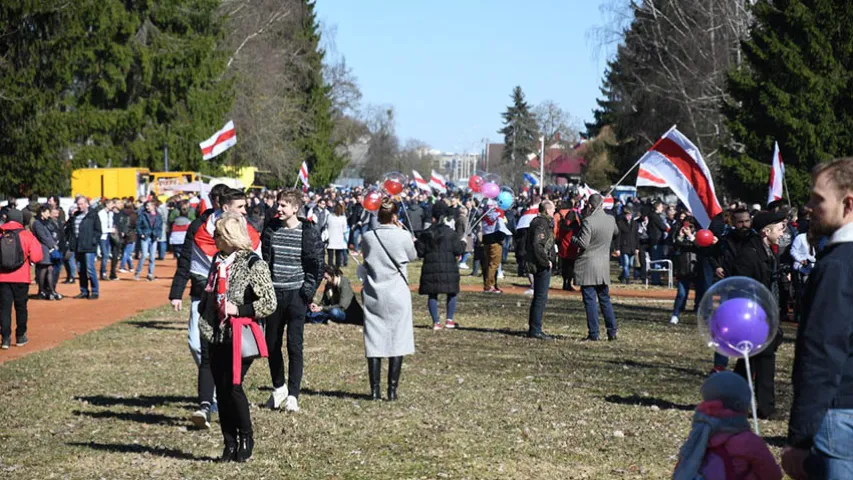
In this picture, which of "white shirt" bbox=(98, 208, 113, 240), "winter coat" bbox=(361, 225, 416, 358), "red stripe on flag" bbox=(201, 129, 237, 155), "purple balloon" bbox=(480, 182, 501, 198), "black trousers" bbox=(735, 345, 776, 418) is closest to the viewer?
"black trousers" bbox=(735, 345, 776, 418)

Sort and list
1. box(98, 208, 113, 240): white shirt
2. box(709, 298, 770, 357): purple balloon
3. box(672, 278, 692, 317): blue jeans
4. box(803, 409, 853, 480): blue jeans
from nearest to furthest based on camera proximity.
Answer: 1. box(803, 409, 853, 480): blue jeans
2. box(709, 298, 770, 357): purple balloon
3. box(672, 278, 692, 317): blue jeans
4. box(98, 208, 113, 240): white shirt

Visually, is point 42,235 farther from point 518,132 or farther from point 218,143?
point 518,132

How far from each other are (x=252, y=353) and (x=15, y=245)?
27.0ft

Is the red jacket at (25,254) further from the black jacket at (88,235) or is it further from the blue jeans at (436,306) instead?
the black jacket at (88,235)

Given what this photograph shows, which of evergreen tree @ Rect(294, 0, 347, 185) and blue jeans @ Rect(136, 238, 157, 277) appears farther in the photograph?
evergreen tree @ Rect(294, 0, 347, 185)

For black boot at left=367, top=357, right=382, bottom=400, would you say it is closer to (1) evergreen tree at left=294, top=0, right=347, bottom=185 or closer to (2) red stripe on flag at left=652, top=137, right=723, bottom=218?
(2) red stripe on flag at left=652, top=137, right=723, bottom=218

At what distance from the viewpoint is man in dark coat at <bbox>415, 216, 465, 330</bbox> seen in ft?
55.4

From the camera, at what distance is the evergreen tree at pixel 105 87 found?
37.4 meters

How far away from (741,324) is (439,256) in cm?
1175

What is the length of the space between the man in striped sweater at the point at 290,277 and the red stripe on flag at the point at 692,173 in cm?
634

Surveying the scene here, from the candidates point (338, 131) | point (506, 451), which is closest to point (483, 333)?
point (506, 451)

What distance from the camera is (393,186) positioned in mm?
19766

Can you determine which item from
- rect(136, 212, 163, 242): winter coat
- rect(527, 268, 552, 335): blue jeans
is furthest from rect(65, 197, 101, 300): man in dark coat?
rect(527, 268, 552, 335): blue jeans

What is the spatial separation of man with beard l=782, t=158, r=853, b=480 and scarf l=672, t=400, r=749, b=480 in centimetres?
45
